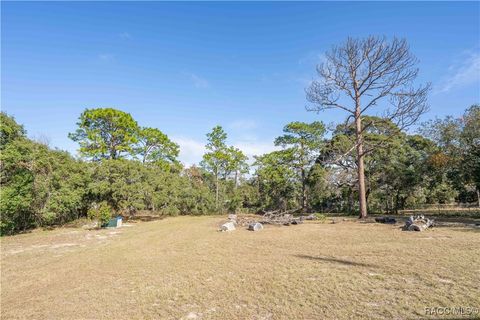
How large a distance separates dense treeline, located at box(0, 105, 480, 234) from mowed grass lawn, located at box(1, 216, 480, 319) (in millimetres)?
6853

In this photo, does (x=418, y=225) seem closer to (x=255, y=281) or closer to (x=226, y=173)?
(x=255, y=281)

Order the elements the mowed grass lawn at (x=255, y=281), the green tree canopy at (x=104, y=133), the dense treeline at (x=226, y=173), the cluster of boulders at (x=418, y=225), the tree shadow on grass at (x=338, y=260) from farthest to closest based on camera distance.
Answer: the green tree canopy at (x=104, y=133), the dense treeline at (x=226, y=173), the cluster of boulders at (x=418, y=225), the tree shadow on grass at (x=338, y=260), the mowed grass lawn at (x=255, y=281)

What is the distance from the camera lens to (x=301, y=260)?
17.9 ft

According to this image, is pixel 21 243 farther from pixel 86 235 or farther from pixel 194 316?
pixel 194 316

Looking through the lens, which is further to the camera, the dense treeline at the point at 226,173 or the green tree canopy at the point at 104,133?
the green tree canopy at the point at 104,133

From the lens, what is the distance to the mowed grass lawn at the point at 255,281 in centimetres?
328

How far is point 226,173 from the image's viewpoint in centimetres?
2702

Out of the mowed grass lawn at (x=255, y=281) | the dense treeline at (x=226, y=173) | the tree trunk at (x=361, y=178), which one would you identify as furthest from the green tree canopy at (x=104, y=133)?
the tree trunk at (x=361, y=178)

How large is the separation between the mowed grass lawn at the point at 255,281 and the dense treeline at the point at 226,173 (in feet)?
22.5

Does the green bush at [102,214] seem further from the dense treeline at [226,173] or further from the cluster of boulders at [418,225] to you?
the cluster of boulders at [418,225]

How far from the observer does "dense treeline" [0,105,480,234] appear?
12.9 m

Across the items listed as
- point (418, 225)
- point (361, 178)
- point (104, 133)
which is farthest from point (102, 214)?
point (418, 225)

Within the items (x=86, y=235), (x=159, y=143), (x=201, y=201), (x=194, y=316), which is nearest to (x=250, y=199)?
(x=201, y=201)

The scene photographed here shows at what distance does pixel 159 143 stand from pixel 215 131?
5784mm
